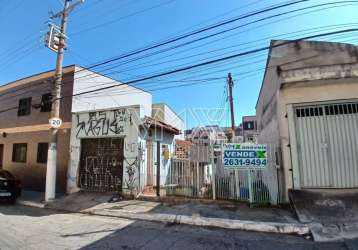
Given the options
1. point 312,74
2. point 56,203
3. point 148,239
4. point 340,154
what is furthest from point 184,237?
point 56,203

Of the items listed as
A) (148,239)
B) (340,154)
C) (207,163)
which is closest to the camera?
(148,239)

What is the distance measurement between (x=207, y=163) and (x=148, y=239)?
167 inches

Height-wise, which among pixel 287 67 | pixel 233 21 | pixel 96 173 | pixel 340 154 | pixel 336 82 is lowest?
pixel 96 173

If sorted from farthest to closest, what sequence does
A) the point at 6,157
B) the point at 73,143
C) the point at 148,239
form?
the point at 6,157 < the point at 73,143 < the point at 148,239

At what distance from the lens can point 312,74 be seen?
25.8 feet

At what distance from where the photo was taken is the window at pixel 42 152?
1448 centimetres

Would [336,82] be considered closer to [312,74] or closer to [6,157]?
[312,74]

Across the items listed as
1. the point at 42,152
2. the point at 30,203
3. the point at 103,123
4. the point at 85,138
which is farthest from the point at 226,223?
the point at 42,152

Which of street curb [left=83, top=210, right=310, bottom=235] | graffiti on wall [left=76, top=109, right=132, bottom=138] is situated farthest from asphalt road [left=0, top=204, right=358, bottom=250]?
graffiti on wall [left=76, top=109, right=132, bottom=138]

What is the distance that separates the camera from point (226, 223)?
668cm

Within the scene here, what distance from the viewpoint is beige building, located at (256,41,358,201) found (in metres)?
7.67

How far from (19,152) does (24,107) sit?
2924 millimetres

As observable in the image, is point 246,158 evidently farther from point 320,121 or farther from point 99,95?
point 99,95

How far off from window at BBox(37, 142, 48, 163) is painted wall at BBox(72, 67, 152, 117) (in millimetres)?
3105
